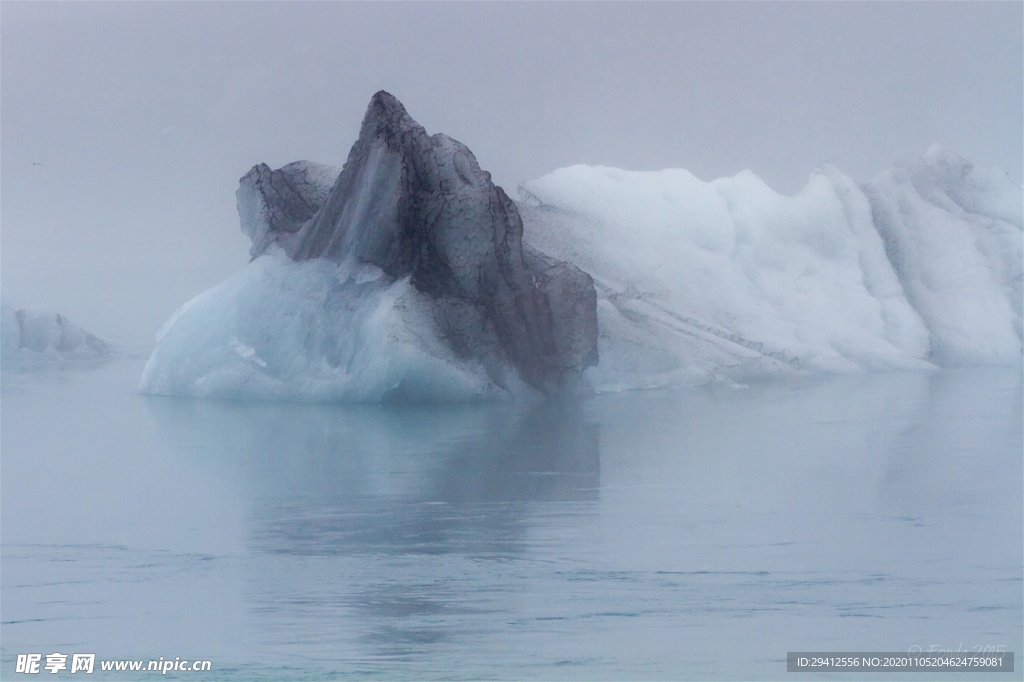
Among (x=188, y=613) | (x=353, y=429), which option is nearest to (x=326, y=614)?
(x=188, y=613)

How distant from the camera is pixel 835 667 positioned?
3826 millimetres

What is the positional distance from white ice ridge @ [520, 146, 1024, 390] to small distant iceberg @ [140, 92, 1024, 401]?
0.09 ft

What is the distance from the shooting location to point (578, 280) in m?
11.6

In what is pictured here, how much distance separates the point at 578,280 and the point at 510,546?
6661 millimetres

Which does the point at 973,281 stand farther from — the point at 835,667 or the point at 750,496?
the point at 835,667

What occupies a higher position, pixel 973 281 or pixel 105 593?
pixel 973 281

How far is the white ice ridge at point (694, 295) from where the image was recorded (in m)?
11.0

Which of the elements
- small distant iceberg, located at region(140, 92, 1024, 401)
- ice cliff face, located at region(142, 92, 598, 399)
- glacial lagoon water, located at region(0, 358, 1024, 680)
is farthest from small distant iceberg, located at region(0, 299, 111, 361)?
glacial lagoon water, located at region(0, 358, 1024, 680)

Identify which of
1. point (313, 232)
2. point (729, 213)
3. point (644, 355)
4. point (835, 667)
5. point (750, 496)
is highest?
point (729, 213)

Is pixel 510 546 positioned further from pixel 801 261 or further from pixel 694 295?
pixel 801 261

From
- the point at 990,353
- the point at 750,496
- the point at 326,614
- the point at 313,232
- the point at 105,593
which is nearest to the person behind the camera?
the point at 326,614

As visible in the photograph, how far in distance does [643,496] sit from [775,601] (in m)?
1.98

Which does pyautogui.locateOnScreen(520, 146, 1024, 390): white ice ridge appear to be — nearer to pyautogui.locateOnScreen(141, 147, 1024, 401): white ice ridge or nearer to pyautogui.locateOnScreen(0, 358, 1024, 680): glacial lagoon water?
pyautogui.locateOnScreen(141, 147, 1024, 401): white ice ridge

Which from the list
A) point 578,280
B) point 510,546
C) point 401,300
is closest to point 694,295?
point 578,280
